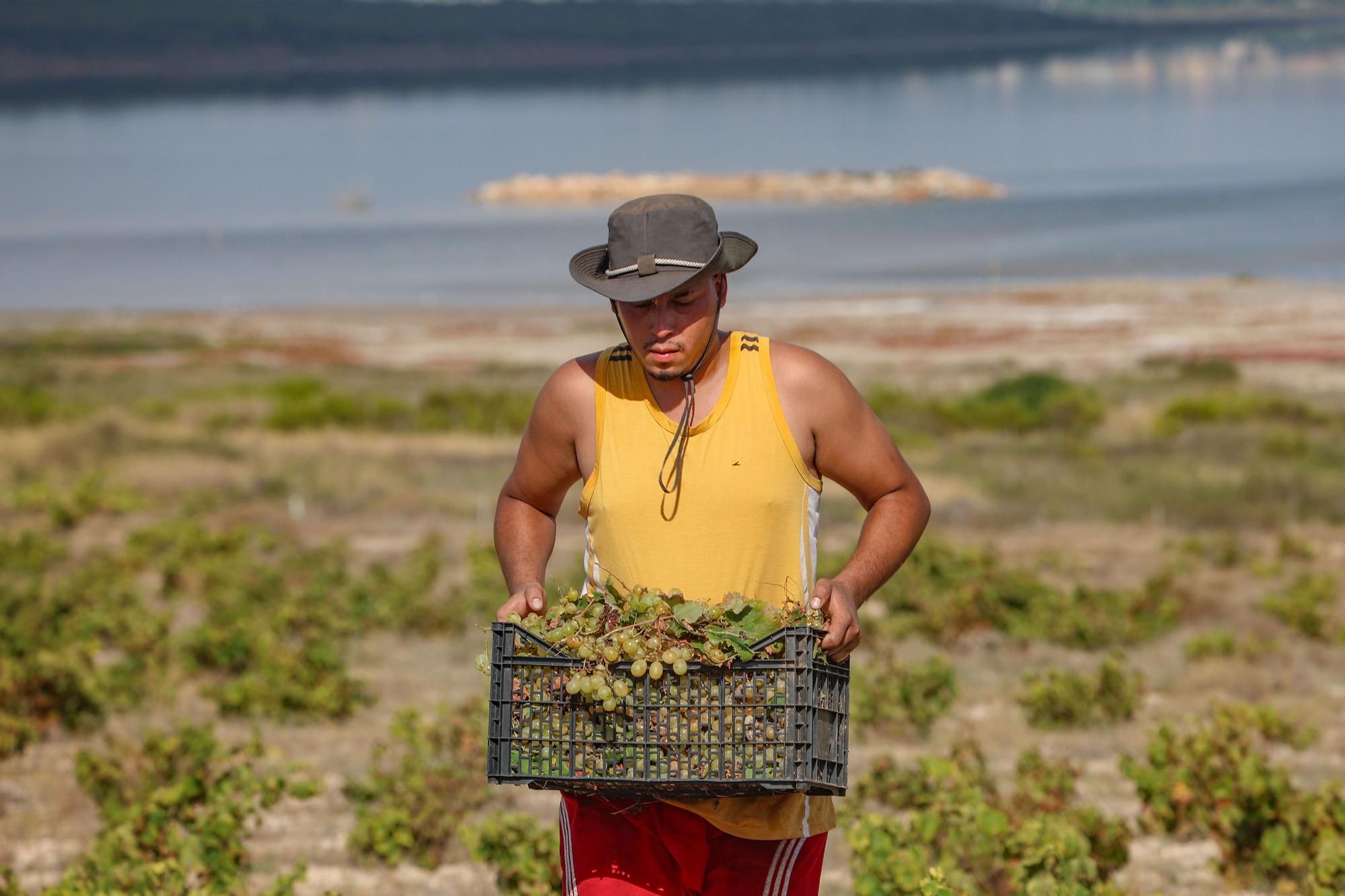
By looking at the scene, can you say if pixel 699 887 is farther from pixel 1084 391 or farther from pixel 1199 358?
pixel 1199 358

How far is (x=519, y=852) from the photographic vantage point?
15.9ft

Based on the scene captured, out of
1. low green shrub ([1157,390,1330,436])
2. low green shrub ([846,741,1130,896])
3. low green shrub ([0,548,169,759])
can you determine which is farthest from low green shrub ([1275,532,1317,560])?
low green shrub ([1157,390,1330,436])

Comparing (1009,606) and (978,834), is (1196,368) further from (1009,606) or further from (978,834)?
(978,834)

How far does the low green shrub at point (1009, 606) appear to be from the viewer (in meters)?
9.70

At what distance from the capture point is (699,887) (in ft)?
10.2

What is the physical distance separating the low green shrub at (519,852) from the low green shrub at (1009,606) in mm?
5075

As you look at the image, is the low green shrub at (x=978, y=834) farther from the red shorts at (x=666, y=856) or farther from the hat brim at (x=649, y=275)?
the hat brim at (x=649, y=275)

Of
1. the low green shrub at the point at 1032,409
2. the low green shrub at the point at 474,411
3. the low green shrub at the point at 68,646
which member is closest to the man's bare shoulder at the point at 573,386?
the low green shrub at the point at 68,646

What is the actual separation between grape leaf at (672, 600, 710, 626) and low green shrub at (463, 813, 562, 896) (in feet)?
6.58

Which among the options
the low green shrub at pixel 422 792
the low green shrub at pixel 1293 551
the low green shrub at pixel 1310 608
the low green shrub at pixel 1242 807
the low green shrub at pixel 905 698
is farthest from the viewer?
the low green shrub at pixel 1293 551

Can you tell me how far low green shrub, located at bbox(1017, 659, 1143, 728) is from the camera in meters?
7.68

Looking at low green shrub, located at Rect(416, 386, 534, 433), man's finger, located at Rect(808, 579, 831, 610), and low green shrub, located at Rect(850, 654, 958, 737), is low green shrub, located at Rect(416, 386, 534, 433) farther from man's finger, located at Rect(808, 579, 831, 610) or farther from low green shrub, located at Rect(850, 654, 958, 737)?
man's finger, located at Rect(808, 579, 831, 610)

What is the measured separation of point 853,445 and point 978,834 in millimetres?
2253

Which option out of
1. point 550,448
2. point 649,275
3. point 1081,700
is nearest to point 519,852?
point 550,448
